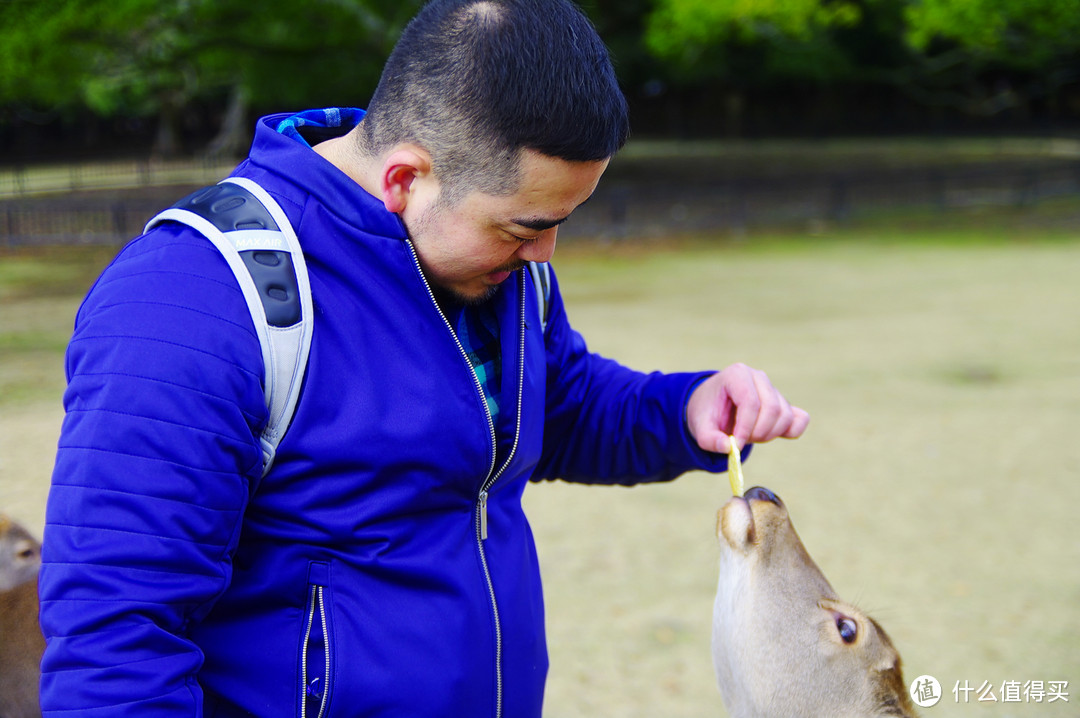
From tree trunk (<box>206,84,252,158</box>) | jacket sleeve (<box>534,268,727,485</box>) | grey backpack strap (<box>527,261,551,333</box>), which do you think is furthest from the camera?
tree trunk (<box>206,84,252,158</box>)

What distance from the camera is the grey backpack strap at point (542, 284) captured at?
6.93 ft

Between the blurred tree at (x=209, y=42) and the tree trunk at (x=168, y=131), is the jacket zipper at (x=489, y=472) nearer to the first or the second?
the blurred tree at (x=209, y=42)

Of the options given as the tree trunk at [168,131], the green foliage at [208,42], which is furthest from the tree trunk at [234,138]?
the green foliage at [208,42]

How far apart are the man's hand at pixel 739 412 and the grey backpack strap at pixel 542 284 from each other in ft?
1.30

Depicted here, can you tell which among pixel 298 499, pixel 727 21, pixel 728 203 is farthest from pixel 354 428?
pixel 728 203

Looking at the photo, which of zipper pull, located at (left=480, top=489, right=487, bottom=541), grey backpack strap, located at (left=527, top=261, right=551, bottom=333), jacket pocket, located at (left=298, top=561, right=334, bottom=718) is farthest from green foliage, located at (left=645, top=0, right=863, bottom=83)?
jacket pocket, located at (left=298, top=561, right=334, bottom=718)

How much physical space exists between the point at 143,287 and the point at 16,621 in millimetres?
923

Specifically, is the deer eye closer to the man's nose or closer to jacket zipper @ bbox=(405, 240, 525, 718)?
jacket zipper @ bbox=(405, 240, 525, 718)

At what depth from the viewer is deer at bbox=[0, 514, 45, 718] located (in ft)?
6.42

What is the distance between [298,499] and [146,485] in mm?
260

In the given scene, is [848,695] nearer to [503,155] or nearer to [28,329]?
[503,155]

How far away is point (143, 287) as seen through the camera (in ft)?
4.83

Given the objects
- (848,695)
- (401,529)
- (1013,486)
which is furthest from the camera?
(1013,486)

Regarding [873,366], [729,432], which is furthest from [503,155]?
[873,366]
